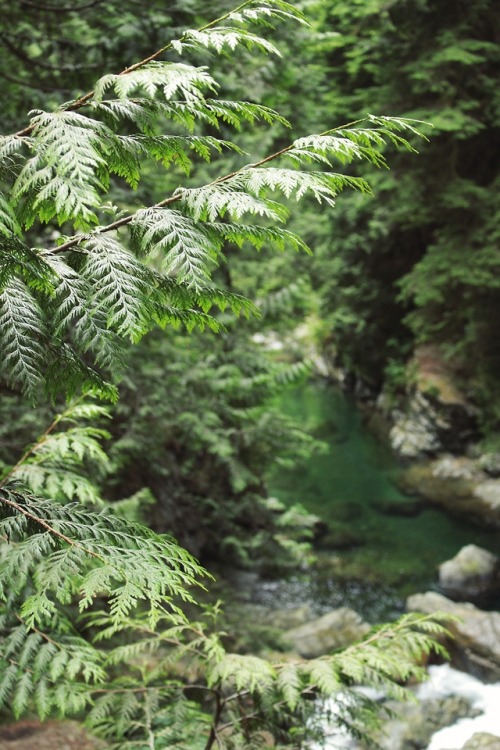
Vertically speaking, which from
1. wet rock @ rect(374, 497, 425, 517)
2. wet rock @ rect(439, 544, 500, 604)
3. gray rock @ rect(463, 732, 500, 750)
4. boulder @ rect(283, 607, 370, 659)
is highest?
gray rock @ rect(463, 732, 500, 750)

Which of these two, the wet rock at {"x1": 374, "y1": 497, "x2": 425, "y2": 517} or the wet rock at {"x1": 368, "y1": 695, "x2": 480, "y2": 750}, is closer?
the wet rock at {"x1": 368, "y1": 695, "x2": 480, "y2": 750}

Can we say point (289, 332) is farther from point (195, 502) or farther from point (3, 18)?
point (3, 18)

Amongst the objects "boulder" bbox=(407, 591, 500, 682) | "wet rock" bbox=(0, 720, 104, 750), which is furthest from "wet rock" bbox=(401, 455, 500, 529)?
"wet rock" bbox=(0, 720, 104, 750)

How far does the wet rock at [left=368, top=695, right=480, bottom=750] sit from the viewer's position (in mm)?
5102

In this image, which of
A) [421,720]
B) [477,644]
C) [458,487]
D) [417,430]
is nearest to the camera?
[421,720]

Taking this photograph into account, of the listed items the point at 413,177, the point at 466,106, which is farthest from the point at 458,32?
the point at 413,177

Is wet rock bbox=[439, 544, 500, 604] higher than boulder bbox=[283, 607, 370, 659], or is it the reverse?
boulder bbox=[283, 607, 370, 659]

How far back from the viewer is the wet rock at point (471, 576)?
815 centimetres

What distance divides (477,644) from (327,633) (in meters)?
1.78

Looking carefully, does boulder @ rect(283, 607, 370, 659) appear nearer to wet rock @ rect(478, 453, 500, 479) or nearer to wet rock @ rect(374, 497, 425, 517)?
wet rock @ rect(374, 497, 425, 517)

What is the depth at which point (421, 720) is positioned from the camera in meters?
5.44

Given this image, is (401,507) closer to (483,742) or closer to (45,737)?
(483,742)

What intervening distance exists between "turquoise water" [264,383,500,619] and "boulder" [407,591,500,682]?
1268 mm

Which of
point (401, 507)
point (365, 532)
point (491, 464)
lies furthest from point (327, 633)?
point (491, 464)
